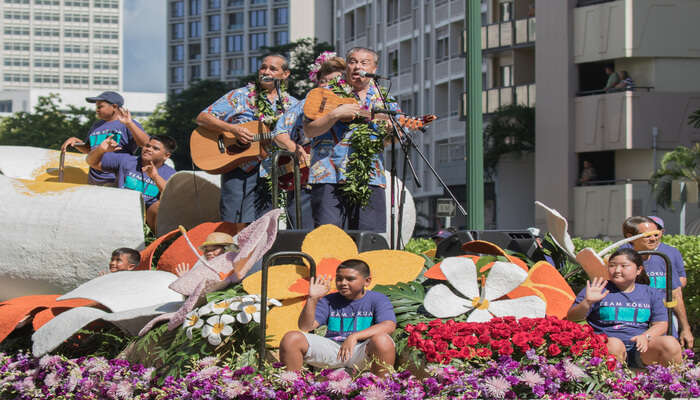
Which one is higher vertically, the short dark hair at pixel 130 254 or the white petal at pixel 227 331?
the short dark hair at pixel 130 254

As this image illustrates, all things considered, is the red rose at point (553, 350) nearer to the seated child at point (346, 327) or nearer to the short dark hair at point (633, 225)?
the seated child at point (346, 327)

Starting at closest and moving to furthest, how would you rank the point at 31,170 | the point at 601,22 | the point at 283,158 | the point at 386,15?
the point at 283,158, the point at 31,170, the point at 601,22, the point at 386,15

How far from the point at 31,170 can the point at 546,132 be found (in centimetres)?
2597

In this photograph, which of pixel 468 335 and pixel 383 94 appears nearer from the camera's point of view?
pixel 468 335

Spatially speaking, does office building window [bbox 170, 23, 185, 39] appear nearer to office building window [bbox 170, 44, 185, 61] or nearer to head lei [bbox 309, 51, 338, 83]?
office building window [bbox 170, 44, 185, 61]

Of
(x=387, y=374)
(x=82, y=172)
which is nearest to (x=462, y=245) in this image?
(x=387, y=374)

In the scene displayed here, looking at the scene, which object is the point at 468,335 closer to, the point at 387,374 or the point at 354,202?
the point at 387,374

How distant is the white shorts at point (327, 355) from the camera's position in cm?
504

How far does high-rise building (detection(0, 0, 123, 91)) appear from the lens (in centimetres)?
15650

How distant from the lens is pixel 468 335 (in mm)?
5039

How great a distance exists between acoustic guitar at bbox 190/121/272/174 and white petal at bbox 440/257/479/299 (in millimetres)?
2315

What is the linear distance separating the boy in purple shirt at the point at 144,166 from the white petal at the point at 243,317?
140 inches

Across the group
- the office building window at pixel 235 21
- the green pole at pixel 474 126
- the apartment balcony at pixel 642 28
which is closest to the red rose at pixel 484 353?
the green pole at pixel 474 126

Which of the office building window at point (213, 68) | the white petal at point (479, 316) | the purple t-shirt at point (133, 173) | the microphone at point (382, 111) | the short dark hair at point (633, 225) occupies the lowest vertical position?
the white petal at point (479, 316)
